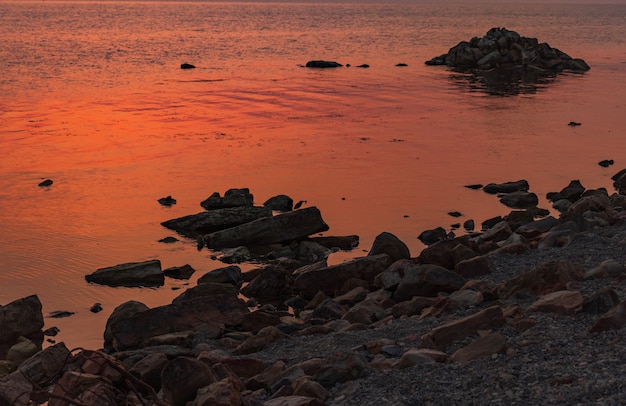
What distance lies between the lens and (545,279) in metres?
9.78

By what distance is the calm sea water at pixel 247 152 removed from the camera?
601 inches

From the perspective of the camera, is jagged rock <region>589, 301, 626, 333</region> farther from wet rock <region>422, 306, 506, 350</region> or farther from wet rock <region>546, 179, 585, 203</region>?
wet rock <region>546, 179, 585, 203</region>

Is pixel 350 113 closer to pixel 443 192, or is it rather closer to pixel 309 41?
pixel 443 192

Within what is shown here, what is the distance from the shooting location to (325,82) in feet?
146

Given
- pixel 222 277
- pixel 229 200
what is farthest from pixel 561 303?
pixel 229 200

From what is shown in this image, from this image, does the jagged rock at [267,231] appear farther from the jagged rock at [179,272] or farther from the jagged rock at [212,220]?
the jagged rock at [179,272]

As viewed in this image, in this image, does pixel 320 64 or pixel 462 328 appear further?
pixel 320 64

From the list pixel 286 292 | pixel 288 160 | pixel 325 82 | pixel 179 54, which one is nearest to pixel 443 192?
pixel 288 160

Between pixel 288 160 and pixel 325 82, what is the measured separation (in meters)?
22.3

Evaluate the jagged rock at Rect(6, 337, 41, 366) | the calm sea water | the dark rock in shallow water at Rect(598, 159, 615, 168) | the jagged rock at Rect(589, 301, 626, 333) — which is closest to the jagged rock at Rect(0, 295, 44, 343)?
the calm sea water

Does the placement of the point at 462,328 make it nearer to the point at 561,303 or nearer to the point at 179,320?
the point at 561,303

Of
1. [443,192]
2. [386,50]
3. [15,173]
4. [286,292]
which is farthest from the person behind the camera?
[386,50]

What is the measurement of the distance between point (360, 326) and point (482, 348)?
2.61 metres

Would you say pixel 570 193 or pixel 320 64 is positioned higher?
pixel 570 193
